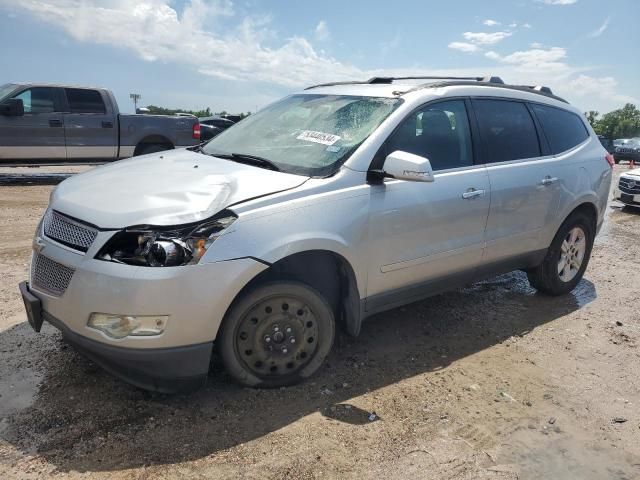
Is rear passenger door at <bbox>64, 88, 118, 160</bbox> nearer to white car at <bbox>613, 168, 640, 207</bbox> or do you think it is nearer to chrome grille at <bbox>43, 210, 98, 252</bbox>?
chrome grille at <bbox>43, 210, 98, 252</bbox>

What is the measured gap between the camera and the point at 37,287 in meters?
2.93

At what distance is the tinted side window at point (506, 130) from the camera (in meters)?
4.13

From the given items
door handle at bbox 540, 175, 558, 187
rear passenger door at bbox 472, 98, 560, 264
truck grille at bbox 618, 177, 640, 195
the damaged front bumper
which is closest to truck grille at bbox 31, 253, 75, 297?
the damaged front bumper

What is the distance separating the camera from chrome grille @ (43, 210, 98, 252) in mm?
2717

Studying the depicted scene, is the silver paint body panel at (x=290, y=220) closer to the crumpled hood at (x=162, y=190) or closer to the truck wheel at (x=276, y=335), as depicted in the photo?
the crumpled hood at (x=162, y=190)

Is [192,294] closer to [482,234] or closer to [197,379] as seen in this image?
[197,379]

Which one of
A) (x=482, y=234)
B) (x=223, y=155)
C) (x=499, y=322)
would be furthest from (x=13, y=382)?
(x=499, y=322)

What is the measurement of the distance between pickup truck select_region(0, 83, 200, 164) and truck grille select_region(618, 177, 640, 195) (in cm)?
911

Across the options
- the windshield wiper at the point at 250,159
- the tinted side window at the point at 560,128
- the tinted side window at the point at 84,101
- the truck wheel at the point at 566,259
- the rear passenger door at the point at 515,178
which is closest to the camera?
the windshield wiper at the point at 250,159

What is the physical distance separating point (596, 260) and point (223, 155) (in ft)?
16.7

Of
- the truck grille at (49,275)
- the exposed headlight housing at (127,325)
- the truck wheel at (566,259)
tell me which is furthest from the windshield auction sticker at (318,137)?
the truck wheel at (566,259)

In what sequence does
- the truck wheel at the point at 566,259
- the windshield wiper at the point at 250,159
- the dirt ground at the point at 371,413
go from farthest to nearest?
the truck wheel at the point at 566,259 → the windshield wiper at the point at 250,159 → the dirt ground at the point at 371,413

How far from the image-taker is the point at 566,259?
5078 millimetres

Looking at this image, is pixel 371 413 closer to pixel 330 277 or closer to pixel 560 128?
pixel 330 277
